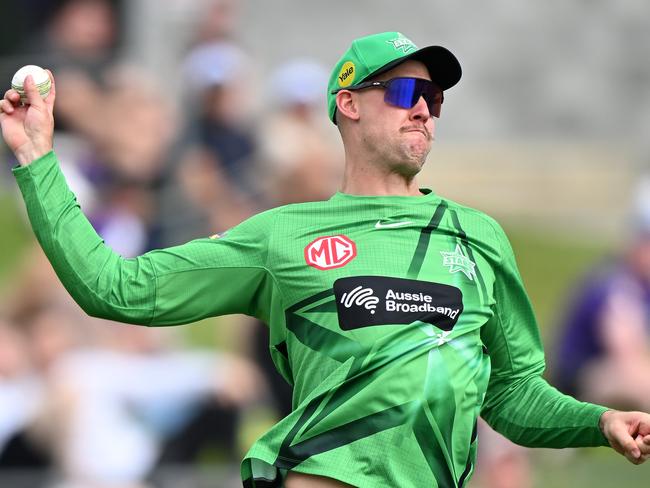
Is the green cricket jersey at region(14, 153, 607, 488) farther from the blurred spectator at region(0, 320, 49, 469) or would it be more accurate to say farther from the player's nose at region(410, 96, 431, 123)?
the blurred spectator at region(0, 320, 49, 469)

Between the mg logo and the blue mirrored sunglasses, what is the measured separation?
1.60 ft

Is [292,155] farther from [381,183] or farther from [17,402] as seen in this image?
[381,183]

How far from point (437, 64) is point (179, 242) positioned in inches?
230

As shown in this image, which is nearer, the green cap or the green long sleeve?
the green long sleeve

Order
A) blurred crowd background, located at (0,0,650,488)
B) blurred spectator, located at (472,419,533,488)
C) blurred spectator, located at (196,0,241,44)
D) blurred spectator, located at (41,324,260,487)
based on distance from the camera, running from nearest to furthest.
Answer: blurred spectator, located at (41,324,260,487)
blurred crowd background, located at (0,0,650,488)
blurred spectator, located at (472,419,533,488)
blurred spectator, located at (196,0,241,44)

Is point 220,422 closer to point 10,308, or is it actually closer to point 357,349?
point 10,308

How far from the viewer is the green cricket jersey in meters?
4.07

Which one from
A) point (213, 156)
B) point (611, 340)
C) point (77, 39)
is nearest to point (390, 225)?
point (611, 340)

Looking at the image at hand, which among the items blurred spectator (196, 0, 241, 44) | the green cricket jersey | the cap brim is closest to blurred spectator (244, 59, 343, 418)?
blurred spectator (196, 0, 241, 44)

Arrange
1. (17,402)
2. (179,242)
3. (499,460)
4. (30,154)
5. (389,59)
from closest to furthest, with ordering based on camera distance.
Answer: (30,154)
(389,59)
(17,402)
(499,460)
(179,242)

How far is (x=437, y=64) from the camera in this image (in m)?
4.44

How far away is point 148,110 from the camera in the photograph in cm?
1032

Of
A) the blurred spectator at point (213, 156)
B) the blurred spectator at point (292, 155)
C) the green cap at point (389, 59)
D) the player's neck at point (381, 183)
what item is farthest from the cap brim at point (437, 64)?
the blurred spectator at point (213, 156)

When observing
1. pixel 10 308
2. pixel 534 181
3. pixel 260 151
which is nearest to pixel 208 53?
pixel 260 151
